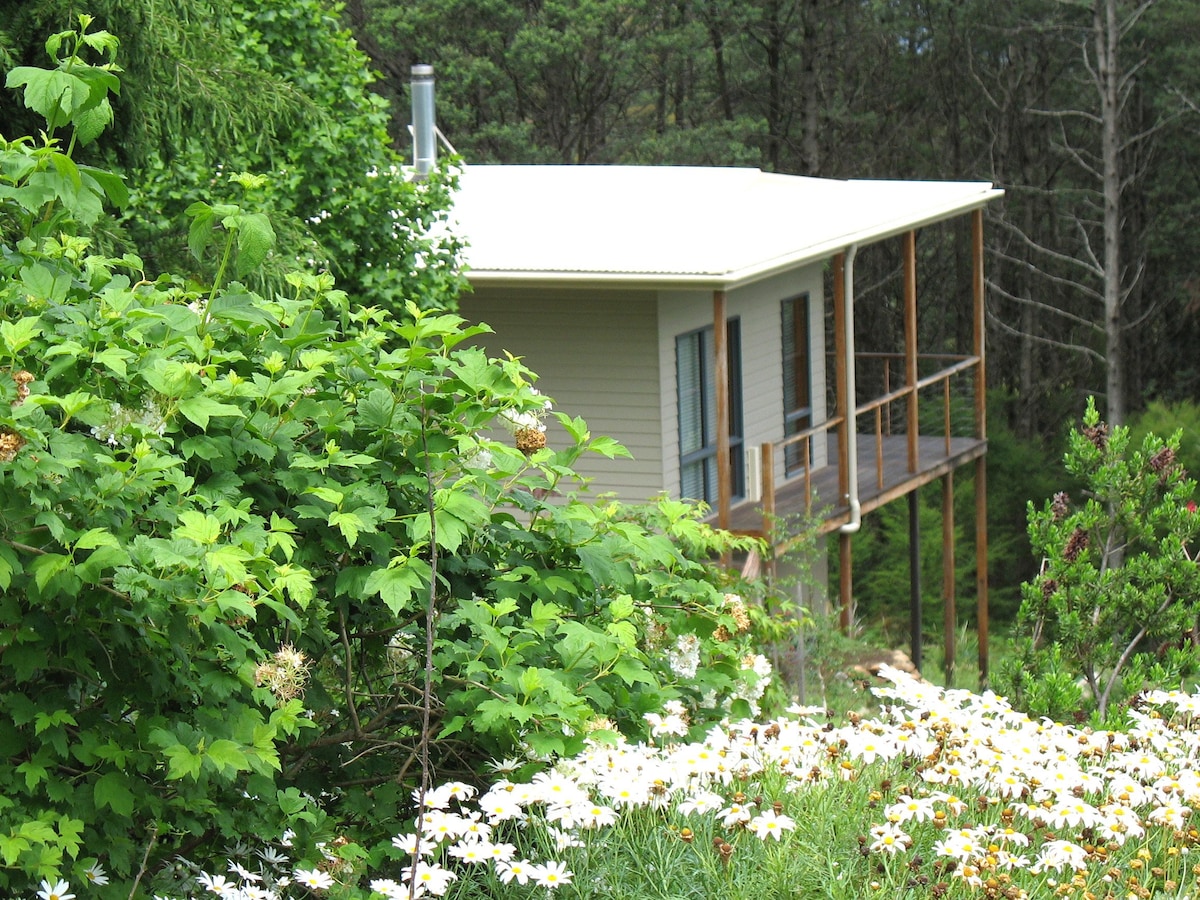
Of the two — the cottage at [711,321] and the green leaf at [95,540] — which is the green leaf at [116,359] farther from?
the cottage at [711,321]

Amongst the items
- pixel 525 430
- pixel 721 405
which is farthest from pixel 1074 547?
pixel 525 430

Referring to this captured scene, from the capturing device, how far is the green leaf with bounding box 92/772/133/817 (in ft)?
9.59

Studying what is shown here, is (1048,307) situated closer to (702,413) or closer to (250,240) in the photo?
(702,413)

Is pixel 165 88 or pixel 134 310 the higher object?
pixel 165 88

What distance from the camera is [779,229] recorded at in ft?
41.4

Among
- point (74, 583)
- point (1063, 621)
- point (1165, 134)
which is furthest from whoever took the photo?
point (1165, 134)

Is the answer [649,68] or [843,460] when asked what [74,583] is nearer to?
[843,460]

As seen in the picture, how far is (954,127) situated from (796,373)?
1467 centimetres

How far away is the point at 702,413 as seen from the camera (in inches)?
533

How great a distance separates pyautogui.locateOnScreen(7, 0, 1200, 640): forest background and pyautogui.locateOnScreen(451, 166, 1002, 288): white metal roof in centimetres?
773

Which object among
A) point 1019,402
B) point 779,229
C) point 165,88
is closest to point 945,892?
point 165,88

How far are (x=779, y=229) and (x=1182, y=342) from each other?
17.5m

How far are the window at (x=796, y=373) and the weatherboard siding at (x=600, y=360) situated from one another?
113 inches

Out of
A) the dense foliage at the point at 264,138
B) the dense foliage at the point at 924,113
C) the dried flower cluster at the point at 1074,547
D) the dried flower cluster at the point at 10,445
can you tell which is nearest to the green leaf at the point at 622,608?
the dried flower cluster at the point at 10,445
